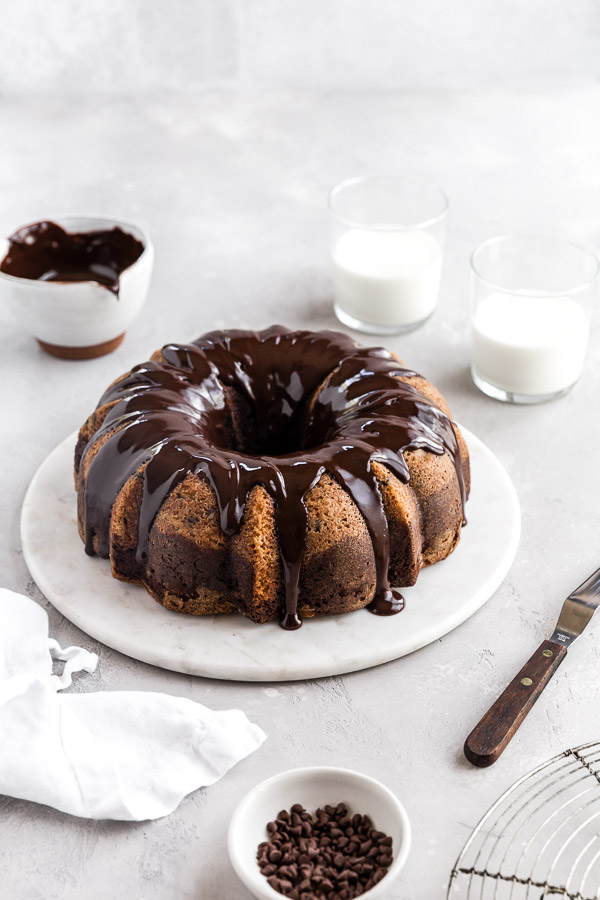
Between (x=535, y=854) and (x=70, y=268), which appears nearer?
(x=535, y=854)

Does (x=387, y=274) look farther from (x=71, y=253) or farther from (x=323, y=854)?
(x=323, y=854)

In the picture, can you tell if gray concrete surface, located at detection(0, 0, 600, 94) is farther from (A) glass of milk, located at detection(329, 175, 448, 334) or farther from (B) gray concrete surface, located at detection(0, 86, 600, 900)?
(A) glass of milk, located at detection(329, 175, 448, 334)

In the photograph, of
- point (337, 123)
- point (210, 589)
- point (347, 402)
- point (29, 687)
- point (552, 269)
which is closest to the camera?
point (29, 687)

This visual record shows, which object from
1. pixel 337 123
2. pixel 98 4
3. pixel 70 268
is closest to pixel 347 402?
pixel 70 268

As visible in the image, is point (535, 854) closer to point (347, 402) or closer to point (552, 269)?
point (347, 402)

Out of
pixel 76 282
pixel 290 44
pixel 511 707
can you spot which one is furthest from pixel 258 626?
pixel 290 44

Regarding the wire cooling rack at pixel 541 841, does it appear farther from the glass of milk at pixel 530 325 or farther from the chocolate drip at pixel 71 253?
the chocolate drip at pixel 71 253

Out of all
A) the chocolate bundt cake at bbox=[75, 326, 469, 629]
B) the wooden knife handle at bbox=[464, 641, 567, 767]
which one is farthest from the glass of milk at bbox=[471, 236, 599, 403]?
the wooden knife handle at bbox=[464, 641, 567, 767]
